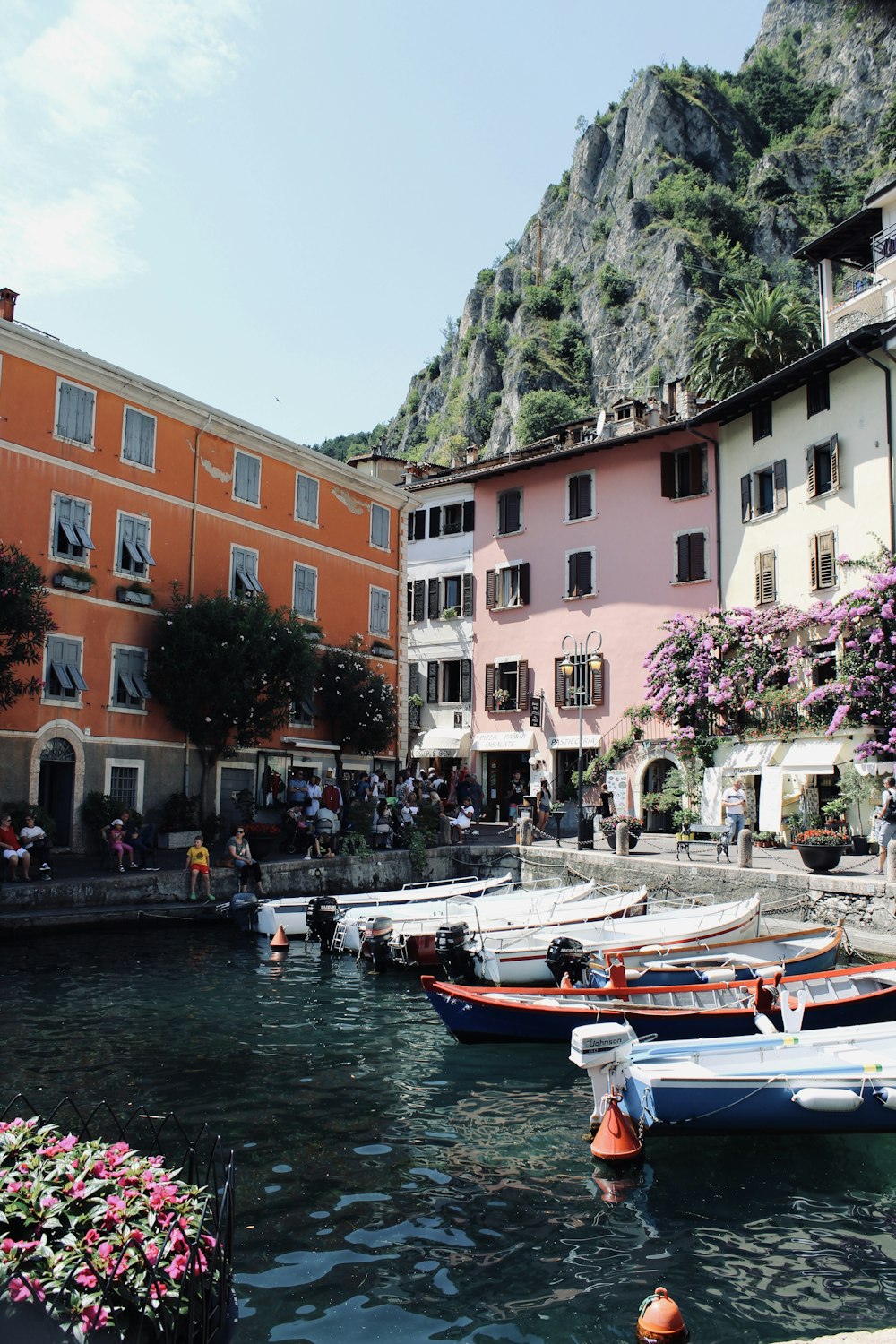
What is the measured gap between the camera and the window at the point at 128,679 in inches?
1108

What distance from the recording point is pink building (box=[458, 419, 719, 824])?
36281 millimetres

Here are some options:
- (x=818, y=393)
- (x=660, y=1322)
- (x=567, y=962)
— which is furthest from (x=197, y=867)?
(x=818, y=393)

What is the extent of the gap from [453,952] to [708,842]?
13141 millimetres

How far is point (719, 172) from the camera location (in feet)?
321

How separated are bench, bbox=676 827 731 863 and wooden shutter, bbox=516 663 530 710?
11221mm

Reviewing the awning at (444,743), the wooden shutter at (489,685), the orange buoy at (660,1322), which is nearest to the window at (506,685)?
the wooden shutter at (489,685)

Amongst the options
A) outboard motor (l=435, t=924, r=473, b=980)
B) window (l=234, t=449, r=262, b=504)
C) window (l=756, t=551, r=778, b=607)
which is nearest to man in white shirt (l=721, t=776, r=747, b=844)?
window (l=756, t=551, r=778, b=607)

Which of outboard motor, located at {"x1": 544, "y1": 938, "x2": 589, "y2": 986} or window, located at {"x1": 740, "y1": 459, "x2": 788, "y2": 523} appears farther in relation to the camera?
window, located at {"x1": 740, "y1": 459, "x2": 788, "y2": 523}

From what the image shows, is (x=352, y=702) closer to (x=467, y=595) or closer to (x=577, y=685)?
(x=577, y=685)

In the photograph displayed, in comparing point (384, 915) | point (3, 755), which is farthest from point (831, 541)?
point (3, 755)

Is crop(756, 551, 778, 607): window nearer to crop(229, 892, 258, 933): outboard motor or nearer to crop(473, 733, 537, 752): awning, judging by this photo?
crop(473, 733, 537, 752): awning

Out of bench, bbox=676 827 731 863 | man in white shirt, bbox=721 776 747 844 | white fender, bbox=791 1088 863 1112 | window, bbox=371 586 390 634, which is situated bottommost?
white fender, bbox=791 1088 863 1112

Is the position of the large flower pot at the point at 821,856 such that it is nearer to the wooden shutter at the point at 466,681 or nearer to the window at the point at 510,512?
the wooden shutter at the point at 466,681

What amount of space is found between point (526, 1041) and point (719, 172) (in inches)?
3981
